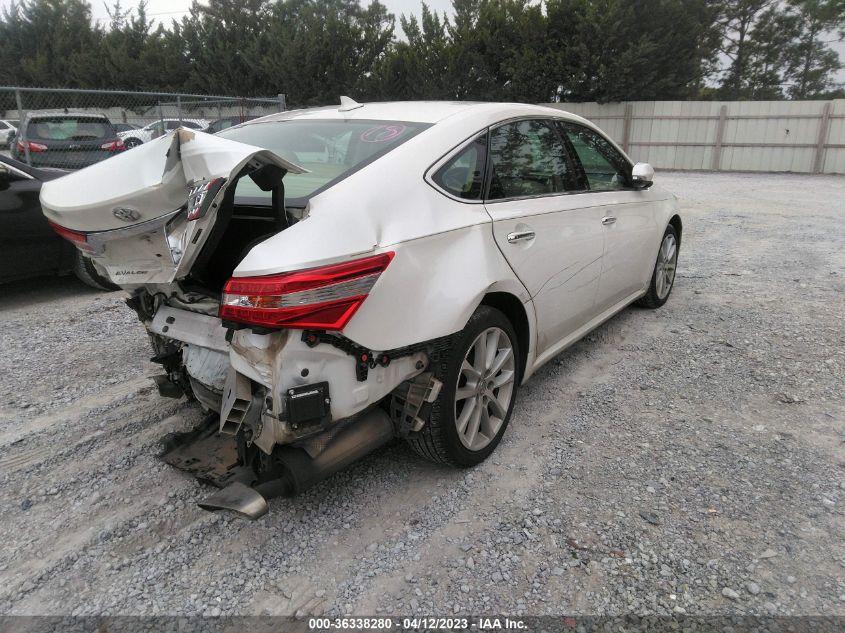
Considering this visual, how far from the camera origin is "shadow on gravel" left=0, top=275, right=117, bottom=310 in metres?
5.44

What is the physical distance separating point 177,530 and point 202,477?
226mm

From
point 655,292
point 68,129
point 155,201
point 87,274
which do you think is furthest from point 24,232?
point 68,129

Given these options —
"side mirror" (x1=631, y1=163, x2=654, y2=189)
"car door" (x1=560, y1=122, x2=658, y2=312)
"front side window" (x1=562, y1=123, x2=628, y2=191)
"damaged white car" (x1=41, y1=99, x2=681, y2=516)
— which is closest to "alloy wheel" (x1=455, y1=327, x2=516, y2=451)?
"damaged white car" (x1=41, y1=99, x2=681, y2=516)

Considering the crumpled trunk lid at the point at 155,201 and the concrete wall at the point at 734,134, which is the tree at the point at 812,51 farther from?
the crumpled trunk lid at the point at 155,201

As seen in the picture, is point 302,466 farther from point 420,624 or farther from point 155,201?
point 155,201

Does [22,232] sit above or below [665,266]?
above

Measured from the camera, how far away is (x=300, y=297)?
1.94 m

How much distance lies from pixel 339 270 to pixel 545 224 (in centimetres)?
141

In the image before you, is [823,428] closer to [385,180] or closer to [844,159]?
[385,180]

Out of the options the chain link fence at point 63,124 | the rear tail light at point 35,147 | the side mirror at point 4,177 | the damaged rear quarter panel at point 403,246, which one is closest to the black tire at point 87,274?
the side mirror at point 4,177

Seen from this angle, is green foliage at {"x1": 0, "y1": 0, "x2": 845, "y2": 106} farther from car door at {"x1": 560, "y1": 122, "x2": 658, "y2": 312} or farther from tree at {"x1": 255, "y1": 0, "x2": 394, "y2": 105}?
car door at {"x1": 560, "y1": 122, "x2": 658, "y2": 312}

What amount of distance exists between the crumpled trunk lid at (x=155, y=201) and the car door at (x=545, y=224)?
1076 millimetres

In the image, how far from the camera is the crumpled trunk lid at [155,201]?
2.07 meters

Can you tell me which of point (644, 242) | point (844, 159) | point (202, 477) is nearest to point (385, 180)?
point (202, 477)
